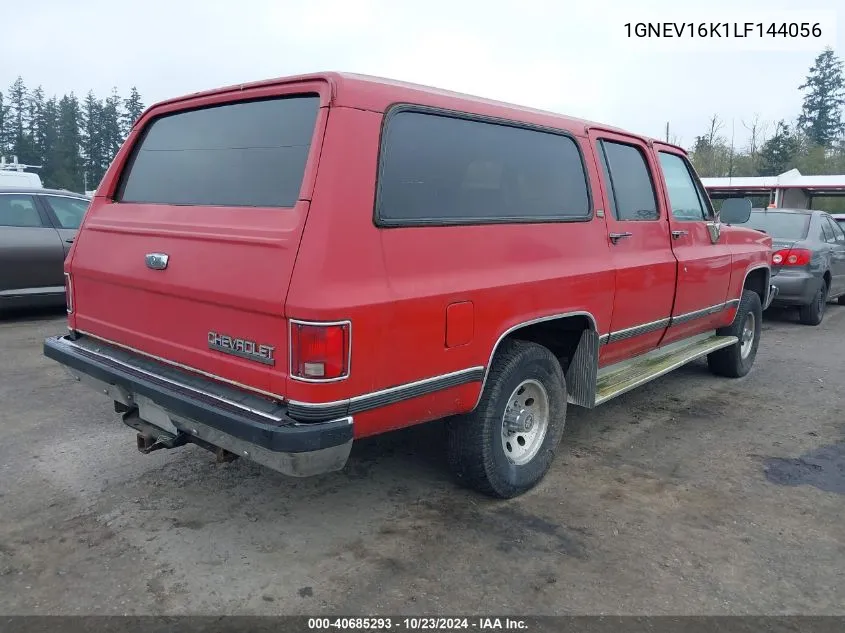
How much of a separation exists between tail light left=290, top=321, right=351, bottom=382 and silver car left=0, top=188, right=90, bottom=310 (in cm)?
678

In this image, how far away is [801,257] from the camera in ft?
29.4

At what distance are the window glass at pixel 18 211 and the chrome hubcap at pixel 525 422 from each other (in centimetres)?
715

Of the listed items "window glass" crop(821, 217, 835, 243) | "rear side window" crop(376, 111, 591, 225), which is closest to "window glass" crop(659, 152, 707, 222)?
"rear side window" crop(376, 111, 591, 225)

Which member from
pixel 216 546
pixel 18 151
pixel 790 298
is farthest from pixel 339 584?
pixel 18 151

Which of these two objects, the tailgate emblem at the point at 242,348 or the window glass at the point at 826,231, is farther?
the window glass at the point at 826,231

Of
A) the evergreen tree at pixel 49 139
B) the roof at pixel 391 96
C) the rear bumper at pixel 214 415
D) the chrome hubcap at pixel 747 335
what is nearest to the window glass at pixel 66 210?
the roof at pixel 391 96

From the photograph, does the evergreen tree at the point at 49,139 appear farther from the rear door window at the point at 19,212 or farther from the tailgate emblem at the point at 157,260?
the tailgate emblem at the point at 157,260

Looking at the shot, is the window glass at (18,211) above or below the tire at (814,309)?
above

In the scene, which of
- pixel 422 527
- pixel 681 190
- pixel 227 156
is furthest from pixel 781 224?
pixel 227 156

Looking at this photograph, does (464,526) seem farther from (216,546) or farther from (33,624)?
(33,624)

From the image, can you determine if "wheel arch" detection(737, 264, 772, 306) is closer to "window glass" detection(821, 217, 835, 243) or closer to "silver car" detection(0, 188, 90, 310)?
"window glass" detection(821, 217, 835, 243)

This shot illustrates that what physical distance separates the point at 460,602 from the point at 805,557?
169cm

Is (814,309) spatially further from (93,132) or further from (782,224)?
(93,132)

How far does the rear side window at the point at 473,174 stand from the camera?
2.99 metres
